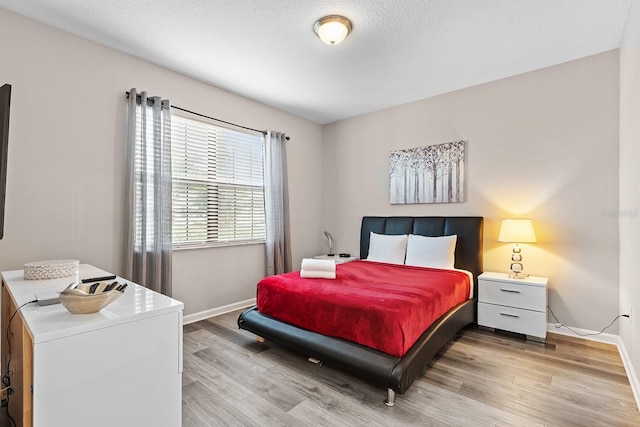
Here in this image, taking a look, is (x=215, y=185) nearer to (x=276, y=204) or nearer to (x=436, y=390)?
(x=276, y=204)

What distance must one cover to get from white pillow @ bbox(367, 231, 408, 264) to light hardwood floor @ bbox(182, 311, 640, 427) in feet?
3.93

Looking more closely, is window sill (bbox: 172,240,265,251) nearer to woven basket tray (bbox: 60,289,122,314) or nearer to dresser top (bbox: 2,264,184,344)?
dresser top (bbox: 2,264,184,344)

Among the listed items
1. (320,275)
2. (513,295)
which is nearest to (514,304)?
(513,295)

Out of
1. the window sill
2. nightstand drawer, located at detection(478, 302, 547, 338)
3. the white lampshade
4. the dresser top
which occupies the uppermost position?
the white lampshade

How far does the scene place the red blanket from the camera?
6.60 ft

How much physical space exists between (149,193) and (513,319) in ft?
12.1

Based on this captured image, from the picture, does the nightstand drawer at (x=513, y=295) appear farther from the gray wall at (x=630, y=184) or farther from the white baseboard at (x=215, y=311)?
the white baseboard at (x=215, y=311)

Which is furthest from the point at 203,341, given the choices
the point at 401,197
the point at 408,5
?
the point at 408,5

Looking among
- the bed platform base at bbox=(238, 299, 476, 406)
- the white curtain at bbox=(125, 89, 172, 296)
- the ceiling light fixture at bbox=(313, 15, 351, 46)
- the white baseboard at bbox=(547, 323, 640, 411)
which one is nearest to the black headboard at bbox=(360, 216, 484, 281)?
the bed platform base at bbox=(238, 299, 476, 406)

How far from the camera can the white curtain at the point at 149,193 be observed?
2.81 meters

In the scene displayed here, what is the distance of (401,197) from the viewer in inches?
161

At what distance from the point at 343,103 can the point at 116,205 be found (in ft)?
9.57

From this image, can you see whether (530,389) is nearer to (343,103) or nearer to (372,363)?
(372,363)

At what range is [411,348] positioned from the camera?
6.70 feet
